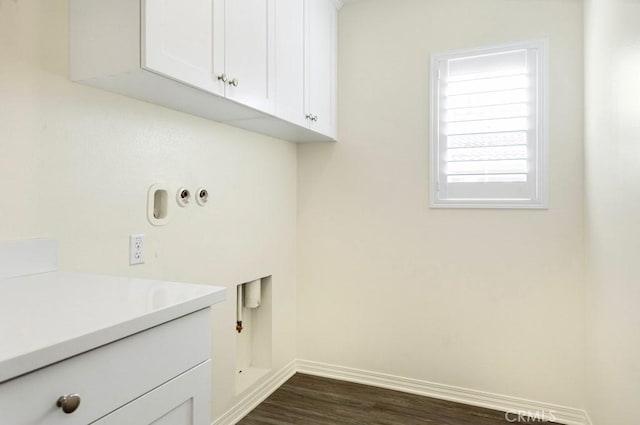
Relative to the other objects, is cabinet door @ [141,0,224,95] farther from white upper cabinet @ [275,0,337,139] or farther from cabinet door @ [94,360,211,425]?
cabinet door @ [94,360,211,425]

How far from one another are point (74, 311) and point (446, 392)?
89.9 inches

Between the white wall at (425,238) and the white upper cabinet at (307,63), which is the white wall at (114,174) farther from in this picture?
the white wall at (425,238)

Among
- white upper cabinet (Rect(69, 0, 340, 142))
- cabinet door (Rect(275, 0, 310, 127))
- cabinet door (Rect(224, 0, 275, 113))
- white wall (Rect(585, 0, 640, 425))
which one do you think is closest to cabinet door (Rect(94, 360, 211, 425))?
white upper cabinet (Rect(69, 0, 340, 142))

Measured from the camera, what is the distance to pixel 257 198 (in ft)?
7.93

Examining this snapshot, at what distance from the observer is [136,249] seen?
5.41ft

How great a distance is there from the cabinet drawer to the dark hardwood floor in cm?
145

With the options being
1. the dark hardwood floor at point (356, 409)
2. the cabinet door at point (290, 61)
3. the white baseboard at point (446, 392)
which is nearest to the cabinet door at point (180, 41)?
the cabinet door at point (290, 61)

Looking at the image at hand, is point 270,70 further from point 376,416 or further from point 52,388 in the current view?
point 376,416

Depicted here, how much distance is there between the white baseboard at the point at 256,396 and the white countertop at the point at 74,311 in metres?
1.32

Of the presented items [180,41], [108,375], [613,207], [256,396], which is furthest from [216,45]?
[256,396]

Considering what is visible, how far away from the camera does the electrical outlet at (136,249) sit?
163cm

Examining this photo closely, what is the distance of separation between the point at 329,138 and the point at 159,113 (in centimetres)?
120

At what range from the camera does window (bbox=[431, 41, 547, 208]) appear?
2.29m

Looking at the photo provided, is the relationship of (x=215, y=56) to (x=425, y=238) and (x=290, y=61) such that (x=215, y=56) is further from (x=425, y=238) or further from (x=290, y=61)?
(x=425, y=238)
